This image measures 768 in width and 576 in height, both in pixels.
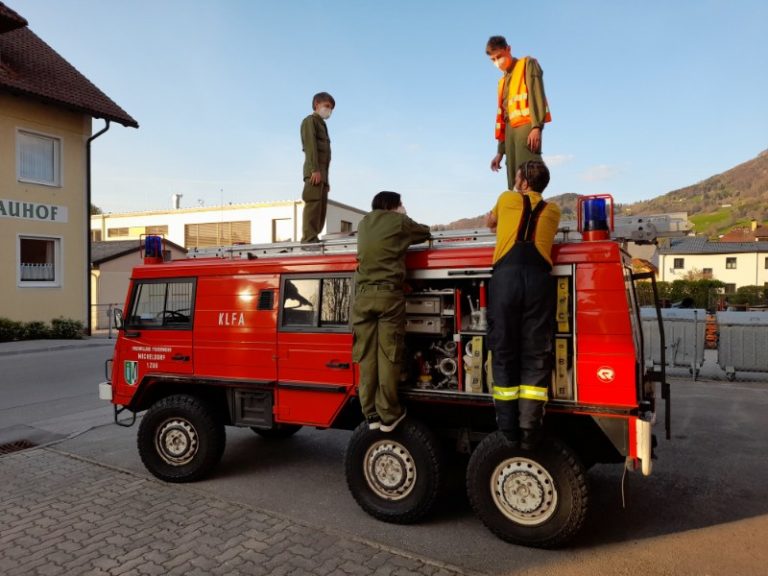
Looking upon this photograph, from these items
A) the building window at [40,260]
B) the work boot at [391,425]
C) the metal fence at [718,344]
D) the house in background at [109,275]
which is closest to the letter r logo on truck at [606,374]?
the work boot at [391,425]

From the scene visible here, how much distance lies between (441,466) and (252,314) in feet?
7.06

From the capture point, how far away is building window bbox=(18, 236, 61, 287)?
18812 mm

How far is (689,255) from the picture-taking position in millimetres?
58500

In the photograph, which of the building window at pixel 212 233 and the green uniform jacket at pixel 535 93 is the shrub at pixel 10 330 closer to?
the green uniform jacket at pixel 535 93

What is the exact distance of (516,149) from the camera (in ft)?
16.9

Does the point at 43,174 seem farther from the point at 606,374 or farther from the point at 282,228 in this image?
the point at 282,228

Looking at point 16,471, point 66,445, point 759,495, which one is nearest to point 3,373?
point 66,445

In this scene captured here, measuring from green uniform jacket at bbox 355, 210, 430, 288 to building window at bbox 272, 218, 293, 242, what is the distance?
3501cm

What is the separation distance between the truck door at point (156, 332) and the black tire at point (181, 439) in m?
0.36

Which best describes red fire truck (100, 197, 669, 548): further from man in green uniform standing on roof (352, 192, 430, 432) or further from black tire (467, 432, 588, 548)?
man in green uniform standing on roof (352, 192, 430, 432)

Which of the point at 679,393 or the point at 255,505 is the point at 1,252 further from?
the point at 679,393

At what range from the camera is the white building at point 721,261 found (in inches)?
2200

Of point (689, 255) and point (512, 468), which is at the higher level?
point (689, 255)

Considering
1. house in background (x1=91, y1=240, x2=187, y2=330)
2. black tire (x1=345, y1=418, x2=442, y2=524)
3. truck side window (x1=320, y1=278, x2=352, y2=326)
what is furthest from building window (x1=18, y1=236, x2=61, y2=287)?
black tire (x1=345, y1=418, x2=442, y2=524)
